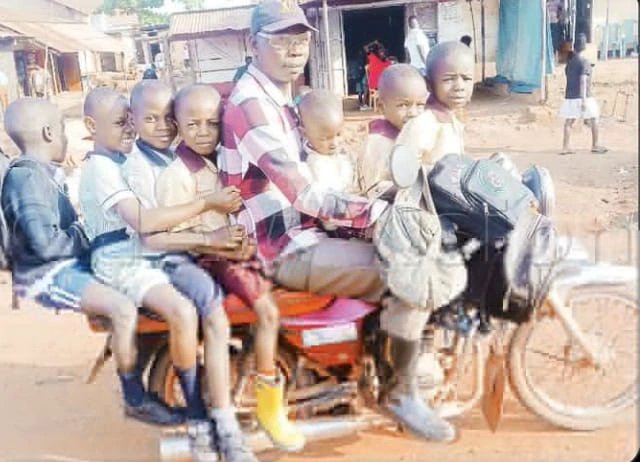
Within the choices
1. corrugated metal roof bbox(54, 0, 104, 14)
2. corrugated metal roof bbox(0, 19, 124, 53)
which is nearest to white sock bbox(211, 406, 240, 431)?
corrugated metal roof bbox(0, 19, 124, 53)

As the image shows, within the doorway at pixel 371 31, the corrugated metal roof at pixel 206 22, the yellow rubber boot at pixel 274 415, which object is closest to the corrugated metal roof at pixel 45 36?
the corrugated metal roof at pixel 206 22

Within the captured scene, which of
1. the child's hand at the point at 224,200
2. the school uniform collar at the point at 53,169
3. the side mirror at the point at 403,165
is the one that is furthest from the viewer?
the school uniform collar at the point at 53,169

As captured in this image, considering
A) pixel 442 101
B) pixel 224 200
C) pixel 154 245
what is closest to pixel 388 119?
pixel 442 101

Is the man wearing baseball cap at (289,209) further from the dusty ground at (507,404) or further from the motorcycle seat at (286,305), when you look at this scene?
the dusty ground at (507,404)

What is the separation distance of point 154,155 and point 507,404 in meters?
1.75

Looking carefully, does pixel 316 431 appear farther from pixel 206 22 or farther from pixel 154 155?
pixel 206 22

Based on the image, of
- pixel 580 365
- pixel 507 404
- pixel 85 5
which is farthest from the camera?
pixel 507 404

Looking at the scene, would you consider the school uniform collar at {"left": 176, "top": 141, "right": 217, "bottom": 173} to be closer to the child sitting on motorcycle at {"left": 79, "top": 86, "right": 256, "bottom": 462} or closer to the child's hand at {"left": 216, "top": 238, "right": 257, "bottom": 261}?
the child sitting on motorcycle at {"left": 79, "top": 86, "right": 256, "bottom": 462}

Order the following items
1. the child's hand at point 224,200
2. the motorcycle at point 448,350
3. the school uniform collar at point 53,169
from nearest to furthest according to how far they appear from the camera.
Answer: the child's hand at point 224,200
the school uniform collar at point 53,169
the motorcycle at point 448,350

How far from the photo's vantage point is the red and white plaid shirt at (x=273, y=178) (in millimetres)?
2166

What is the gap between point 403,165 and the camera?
2.12 meters

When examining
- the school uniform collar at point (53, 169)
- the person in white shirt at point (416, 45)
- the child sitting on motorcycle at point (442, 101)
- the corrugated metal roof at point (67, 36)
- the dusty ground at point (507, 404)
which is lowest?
the dusty ground at point (507, 404)

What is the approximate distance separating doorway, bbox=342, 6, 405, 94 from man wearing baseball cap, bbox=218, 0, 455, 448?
162 millimetres

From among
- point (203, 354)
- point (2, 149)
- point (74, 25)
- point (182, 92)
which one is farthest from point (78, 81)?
point (203, 354)
